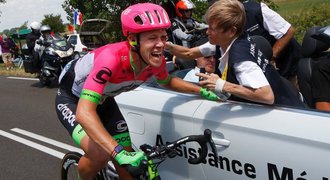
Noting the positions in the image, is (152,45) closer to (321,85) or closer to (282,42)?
(321,85)

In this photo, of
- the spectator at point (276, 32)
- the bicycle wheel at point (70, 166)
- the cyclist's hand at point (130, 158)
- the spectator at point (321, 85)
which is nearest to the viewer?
the cyclist's hand at point (130, 158)

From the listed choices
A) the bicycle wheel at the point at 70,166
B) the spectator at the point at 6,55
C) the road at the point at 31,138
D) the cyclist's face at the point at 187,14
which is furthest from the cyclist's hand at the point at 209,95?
the spectator at the point at 6,55

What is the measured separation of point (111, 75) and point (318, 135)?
112 centimetres

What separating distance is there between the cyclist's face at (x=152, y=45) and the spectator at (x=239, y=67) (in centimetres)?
27

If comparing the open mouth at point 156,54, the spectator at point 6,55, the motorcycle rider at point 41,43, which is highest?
the open mouth at point 156,54

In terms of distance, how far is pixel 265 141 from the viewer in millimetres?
2080

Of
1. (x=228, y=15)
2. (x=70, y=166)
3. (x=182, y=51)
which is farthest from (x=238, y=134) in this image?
(x=70, y=166)

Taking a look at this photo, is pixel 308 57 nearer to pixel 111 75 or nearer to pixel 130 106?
pixel 130 106

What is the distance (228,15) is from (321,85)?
30.7 inches

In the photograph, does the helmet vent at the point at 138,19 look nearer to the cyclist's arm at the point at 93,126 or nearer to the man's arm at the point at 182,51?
the cyclist's arm at the point at 93,126

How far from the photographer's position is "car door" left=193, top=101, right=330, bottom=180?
1.92 meters

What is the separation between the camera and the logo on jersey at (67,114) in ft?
8.96

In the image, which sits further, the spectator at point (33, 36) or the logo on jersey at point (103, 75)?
the spectator at point (33, 36)

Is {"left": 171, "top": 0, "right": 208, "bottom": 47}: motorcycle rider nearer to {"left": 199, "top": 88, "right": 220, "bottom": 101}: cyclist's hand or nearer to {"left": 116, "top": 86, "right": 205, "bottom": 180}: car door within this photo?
{"left": 116, "top": 86, "right": 205, "bottom": 180}: car door
